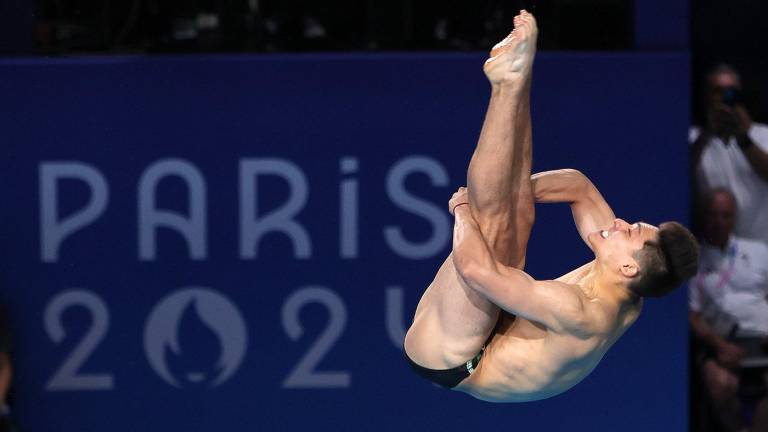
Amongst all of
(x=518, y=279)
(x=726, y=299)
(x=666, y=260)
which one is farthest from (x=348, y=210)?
(x=666, y=260)

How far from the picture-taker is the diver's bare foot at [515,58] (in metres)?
4.26

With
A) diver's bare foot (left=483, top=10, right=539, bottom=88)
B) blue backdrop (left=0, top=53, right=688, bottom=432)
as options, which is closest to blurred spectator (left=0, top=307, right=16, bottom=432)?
blue backdrop (left=0, top=53, right=688, bottom=432)

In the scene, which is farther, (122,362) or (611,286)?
(122,362)

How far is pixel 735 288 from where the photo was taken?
6.55 metres

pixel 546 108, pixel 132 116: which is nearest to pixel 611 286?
pixel 546 108

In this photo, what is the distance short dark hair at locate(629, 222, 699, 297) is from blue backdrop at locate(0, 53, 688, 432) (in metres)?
2.14

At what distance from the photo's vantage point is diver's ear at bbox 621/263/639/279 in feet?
14.2

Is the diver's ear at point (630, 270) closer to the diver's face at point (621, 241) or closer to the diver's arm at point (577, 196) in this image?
the diver's face at point (621, 241)

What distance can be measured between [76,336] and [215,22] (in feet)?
5.35

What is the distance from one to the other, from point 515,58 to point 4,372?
3.09 m

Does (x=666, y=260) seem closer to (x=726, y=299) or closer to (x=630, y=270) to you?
(x=630, y=270)

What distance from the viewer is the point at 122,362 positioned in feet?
21.2

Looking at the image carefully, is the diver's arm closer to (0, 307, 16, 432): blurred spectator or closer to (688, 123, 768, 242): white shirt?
(688, 123, 768, 242): white shirt

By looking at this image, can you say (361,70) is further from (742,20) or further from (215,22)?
(742,20)
